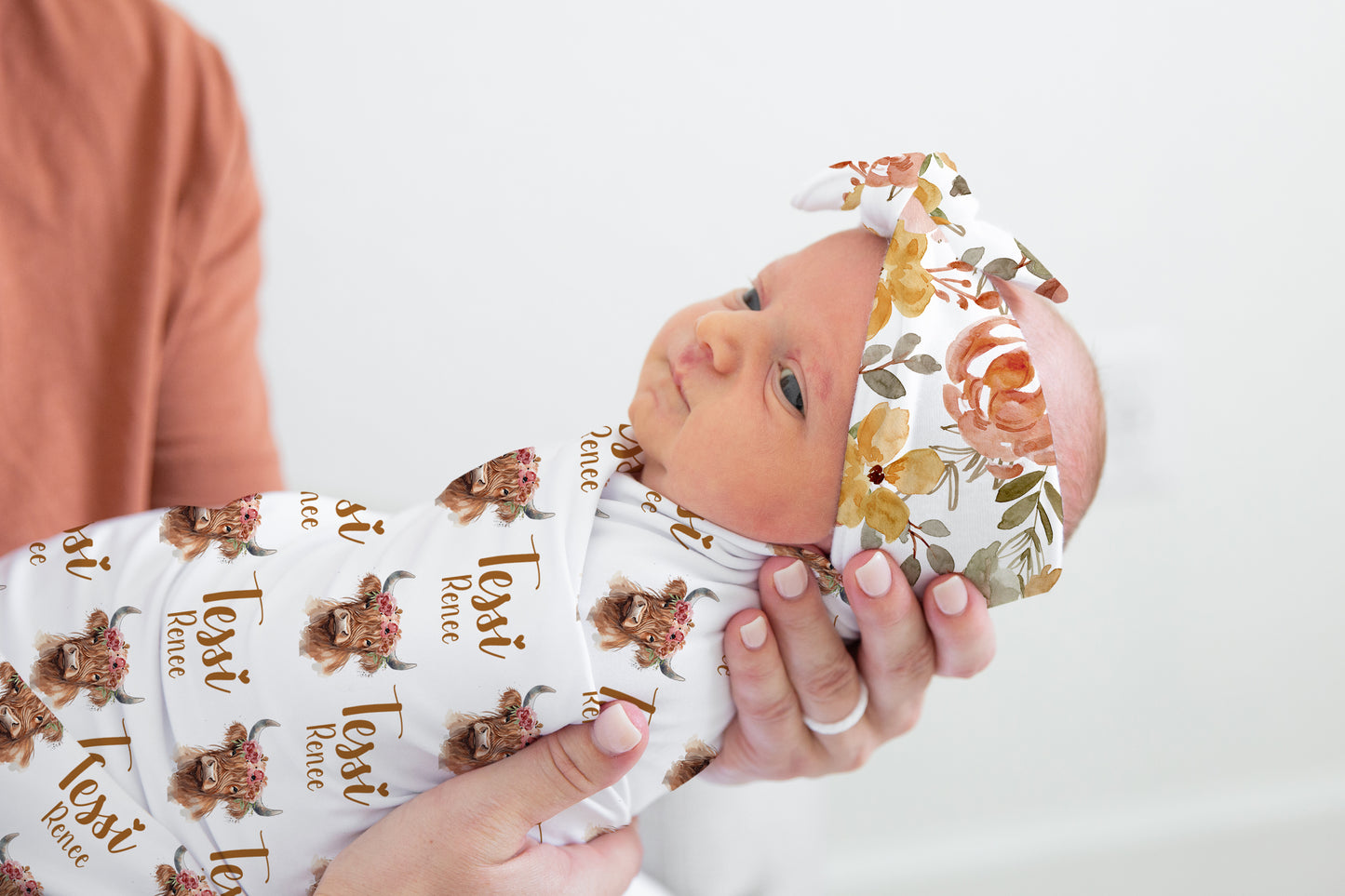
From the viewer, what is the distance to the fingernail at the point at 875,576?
3.02ft

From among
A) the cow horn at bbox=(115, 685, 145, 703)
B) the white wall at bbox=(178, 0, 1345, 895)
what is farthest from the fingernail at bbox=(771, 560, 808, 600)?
the white wall at bbox=(178, 0, 1345, 895)

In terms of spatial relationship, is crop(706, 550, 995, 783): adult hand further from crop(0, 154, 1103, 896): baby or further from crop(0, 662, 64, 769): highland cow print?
crop(0, 662, 64, 769): highland cow print

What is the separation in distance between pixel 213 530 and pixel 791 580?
2.00ft

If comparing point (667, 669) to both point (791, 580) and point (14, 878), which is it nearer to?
point (791, 580)

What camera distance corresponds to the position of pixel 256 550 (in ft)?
3.41

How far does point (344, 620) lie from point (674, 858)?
2.29 feet

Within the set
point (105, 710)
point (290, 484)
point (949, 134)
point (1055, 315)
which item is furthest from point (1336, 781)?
point (105, 710)

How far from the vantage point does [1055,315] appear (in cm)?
101

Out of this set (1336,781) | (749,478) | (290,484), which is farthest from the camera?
(1336,781)

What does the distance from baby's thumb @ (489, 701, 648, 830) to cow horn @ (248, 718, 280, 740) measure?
0.75 feet

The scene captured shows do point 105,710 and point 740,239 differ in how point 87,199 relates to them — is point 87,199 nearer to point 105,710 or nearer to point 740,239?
point 105,710

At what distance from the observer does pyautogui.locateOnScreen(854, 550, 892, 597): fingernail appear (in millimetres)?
920

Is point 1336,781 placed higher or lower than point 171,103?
lower

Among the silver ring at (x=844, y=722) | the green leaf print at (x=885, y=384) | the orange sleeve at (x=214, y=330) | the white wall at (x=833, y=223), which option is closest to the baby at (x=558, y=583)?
the green leaf print at (x=885, y=384)
